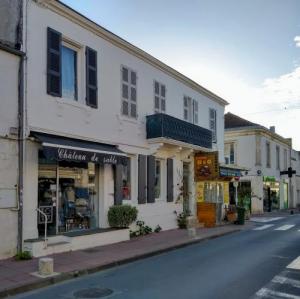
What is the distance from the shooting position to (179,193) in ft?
62.4

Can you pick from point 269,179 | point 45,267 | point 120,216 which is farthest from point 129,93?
point 269,179

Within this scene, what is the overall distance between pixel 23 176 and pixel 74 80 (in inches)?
143

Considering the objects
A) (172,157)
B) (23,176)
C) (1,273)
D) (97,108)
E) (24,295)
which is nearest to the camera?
(24,295)

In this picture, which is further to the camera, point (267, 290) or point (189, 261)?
point (189, 261)

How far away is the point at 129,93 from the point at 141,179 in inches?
123

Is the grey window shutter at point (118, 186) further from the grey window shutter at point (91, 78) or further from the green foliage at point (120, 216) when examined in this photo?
the grey window shutter at point (91, 78)

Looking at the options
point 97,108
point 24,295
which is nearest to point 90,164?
point 97,108

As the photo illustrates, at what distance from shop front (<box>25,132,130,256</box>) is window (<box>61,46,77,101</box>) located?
1422mm

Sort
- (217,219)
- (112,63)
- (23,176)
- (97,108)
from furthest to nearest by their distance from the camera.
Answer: (217,219), (112,63), (97,108), (23,176)

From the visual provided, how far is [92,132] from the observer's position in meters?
13.8

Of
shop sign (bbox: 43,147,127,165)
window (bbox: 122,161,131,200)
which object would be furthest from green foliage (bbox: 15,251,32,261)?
window (bbox: 122,161,131,200)

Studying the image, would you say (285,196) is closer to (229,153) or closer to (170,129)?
(229,153)

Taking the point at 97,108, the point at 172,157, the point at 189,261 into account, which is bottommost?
the point at 189,261

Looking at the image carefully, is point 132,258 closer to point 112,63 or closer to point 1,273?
point 1,273
